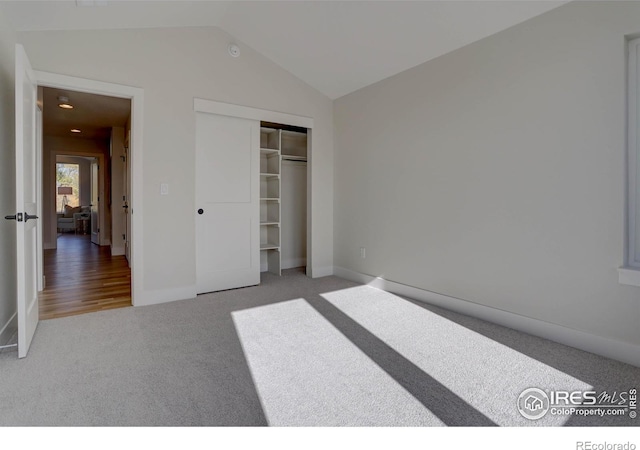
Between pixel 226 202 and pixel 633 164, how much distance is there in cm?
366

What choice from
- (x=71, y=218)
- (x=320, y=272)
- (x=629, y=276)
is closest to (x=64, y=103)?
(x=320, y=272)

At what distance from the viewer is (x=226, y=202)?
13.1 feet

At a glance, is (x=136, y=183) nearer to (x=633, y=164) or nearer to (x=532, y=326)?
(x=532, y=326)

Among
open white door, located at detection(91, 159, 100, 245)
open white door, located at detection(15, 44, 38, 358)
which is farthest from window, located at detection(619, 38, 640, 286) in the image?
open white door, located at detection(91, 159, 100, 245)

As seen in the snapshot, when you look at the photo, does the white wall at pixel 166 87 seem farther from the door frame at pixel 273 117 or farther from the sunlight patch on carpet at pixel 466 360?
the sunlight patch on carpet at pixel 466 360

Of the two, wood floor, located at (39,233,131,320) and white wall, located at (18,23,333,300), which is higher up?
white wall, located at (18,23,333,300)

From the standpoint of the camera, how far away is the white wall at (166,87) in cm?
302

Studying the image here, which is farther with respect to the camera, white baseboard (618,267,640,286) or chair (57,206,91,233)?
chair (57,206,91,233)

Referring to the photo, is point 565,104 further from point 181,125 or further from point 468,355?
point 181,125

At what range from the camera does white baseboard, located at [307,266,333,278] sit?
15.2 feet

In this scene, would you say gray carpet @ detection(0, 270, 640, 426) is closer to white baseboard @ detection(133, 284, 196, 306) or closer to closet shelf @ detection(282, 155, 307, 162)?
white baseboard @ detection(133, 284, 196, 306)

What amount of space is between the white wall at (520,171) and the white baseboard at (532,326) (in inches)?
2.1

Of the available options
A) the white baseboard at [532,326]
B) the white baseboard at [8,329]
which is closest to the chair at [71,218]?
the white baseboard at [8,329]
